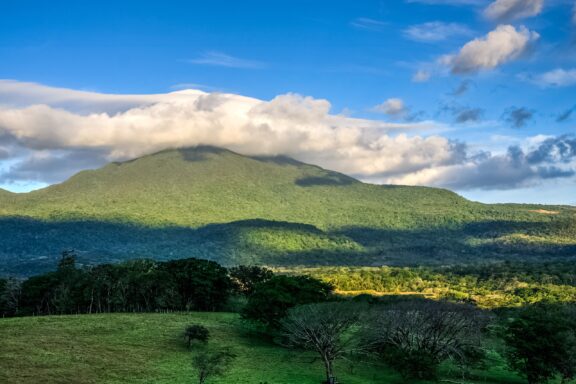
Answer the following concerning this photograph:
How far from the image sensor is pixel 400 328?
214 ft

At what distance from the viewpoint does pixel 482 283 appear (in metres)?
146

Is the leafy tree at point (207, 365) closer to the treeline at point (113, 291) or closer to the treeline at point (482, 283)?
→ the treeline at point (113, 291)

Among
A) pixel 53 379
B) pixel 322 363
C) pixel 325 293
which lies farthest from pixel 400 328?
pixel 53 379

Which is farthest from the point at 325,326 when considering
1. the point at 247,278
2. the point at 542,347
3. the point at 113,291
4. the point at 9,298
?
the point at 9,298

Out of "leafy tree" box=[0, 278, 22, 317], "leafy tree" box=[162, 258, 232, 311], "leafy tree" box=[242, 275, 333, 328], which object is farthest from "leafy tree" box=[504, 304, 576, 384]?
"leafy tree" box=[0, 278, 22, 317]

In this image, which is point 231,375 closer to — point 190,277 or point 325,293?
point 325,293

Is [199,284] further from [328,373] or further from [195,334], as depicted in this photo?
[328,373]

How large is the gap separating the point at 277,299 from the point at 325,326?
585 inches

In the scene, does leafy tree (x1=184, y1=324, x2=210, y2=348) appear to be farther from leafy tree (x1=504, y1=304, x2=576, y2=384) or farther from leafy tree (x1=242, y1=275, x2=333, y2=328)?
leafy tree (x1=504, y1=304, x2=576, y2=384)

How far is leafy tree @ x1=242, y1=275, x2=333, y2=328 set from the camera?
76.6 meters

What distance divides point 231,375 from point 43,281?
53582mm

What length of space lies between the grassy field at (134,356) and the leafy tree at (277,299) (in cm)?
365

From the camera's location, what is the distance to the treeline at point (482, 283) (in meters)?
121

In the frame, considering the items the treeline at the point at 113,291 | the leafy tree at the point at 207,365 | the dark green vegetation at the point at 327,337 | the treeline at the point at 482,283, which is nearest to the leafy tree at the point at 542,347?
the dark green vegetation at the point at 327,337
